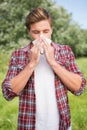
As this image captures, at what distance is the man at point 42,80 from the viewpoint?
3115mm

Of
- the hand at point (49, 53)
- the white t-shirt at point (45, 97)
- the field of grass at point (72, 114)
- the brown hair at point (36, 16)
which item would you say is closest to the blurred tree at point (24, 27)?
the field of grass at point (72, 114)

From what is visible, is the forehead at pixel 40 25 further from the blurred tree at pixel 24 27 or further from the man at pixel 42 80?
the blurred tree at pixel 24 27

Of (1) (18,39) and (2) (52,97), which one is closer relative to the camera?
(2) (52,97)

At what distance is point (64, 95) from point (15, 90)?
1.50ft

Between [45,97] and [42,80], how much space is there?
154 millimetres

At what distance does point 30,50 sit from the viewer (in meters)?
3.12

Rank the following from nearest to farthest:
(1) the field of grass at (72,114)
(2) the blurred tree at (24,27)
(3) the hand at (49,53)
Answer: (3) the hand at (49,53), (1) the field of grass at (72,114), (2) the blurred tree at (24,27)

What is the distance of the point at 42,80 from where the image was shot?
3203 mm

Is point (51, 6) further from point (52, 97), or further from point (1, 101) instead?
point (52, 97)

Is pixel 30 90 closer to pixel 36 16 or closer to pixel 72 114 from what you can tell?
pixel 36 16

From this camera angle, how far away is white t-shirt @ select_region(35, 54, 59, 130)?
126 inches

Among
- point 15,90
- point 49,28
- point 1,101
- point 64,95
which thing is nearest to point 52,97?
point 64,95

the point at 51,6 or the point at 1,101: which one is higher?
the point at 1,101

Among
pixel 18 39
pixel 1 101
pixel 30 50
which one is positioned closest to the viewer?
pixel 30 50
